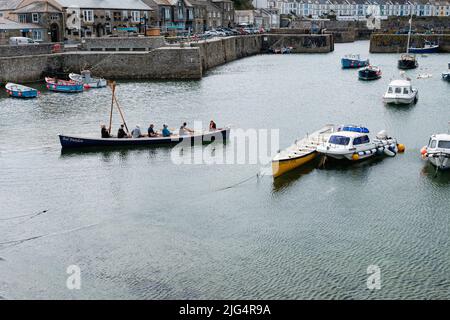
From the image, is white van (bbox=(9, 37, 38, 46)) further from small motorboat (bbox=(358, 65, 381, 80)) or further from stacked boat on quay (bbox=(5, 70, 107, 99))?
small motorboat (bbox=(358, 65, 381, 80))

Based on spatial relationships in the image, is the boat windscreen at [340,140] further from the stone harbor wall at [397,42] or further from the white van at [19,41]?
the stone harbor wall at [397,42]

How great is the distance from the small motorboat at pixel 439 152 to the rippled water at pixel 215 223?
0.65 metres

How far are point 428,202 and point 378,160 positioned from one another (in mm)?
5546

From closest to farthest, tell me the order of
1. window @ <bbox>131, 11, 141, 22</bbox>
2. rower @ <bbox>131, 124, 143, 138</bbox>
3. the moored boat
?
the moored boat
rower @ <bbox>131, 124, 143, 138</bbox>
window @ <bbox>131, 11, 141, 22</bbox>

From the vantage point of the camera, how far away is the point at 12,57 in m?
53.2

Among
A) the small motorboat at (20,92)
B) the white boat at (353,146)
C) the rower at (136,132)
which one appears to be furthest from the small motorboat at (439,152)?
the small motorboat at (20,92)

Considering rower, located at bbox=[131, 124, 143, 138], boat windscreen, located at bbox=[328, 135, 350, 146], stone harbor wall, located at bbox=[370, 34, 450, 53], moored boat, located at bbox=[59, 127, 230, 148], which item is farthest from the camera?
stone harbor wall, located at bbox=[370, 34, 450, 53]

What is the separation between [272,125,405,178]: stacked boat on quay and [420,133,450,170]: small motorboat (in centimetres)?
239

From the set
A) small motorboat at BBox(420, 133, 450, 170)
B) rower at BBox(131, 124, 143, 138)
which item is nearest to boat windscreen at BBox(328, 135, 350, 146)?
small motorboat at BBox(420, 133, 450, 170)

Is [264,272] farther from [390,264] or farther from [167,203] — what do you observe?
[167,203]

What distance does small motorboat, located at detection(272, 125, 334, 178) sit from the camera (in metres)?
25.2

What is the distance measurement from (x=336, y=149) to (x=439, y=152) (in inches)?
173

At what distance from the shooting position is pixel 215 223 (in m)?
20.5
